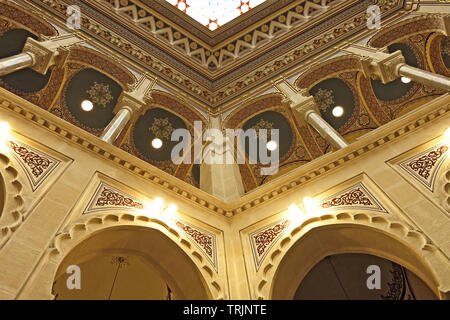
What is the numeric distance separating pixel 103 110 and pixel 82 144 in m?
3.75

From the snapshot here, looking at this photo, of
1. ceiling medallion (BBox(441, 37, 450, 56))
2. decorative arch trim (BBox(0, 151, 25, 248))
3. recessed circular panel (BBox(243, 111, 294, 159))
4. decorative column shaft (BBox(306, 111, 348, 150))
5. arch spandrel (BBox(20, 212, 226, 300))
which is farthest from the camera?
recessed circular panel (BBox(243, 111, 294, 159))

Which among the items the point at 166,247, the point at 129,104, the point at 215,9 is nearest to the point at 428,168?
the point at 166,247

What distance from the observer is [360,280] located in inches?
286

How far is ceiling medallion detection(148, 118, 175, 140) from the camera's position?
9.10 m

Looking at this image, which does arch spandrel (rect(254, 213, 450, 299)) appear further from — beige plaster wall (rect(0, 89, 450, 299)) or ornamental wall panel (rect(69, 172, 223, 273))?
ornamental wall panel (rect(69, 172, 223, 273))

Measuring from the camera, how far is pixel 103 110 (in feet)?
29.0

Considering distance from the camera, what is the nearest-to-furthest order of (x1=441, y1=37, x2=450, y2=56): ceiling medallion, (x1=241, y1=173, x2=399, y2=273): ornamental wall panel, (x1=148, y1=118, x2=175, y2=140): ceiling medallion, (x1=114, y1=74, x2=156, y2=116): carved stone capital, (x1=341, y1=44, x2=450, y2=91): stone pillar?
(x1=241, y1=173, x2=399, y2=273): ornamental wall panel, (x1=341, y1=44, x2=450, y2=91): stone pillar, (x1=114, y1=74, x2=156, y2=116): carved stone capital, (x1=441, y1=37, x2=450, y2=56): ceiling medallion, (x1=148, y1=118, x2=175, y2=140): ceiling medallion

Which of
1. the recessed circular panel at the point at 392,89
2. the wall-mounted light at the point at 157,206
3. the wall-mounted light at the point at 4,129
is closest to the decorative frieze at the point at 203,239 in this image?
the wall-mounted light at the point at 157,206

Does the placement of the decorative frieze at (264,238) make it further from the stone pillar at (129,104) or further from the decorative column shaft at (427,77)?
the decorative column shaft at (427,77)

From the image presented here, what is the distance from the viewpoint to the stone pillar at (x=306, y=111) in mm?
6989

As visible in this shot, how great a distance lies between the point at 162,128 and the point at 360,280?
191 inches

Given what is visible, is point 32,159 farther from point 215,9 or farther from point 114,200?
point 215,9

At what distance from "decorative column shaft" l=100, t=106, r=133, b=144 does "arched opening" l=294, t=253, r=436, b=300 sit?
147 inches

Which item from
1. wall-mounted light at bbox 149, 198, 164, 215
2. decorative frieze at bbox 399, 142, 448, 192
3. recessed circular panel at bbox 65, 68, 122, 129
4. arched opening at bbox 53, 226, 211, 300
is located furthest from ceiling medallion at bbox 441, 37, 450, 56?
arched opening at bbox 53, 226, 211, 300
